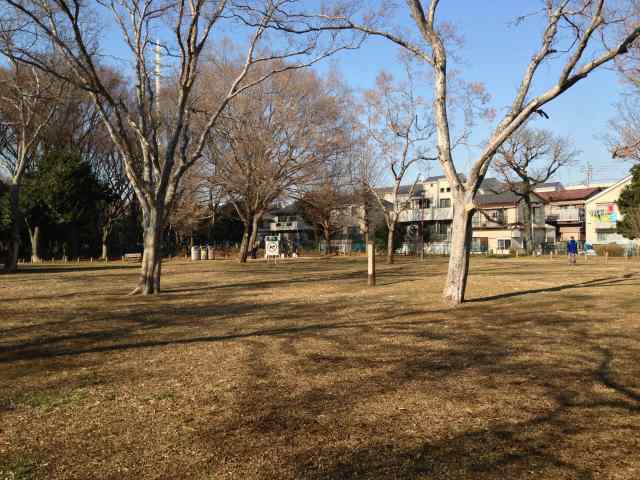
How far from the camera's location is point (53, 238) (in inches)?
1688

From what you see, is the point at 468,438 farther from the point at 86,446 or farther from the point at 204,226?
the point at 204,226

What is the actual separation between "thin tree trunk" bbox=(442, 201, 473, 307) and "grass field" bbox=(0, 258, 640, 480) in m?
1.32

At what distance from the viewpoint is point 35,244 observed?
39.1 metres

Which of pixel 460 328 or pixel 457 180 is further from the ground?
pixel 457 180

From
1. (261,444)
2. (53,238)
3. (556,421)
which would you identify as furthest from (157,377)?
(53,238)

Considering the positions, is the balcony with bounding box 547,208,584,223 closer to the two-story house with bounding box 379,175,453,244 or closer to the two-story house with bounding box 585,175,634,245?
the two-story house with bounding box 585,175,634,245

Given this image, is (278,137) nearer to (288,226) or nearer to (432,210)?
(432,210)

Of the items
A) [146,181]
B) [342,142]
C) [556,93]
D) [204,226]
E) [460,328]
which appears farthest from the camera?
[204,226]

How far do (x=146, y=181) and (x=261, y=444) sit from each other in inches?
456

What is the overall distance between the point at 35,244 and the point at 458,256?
3712cm

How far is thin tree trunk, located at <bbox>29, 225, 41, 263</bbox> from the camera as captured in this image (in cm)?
3894

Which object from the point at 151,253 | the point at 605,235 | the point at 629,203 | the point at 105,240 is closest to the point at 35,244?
the point at 105,240

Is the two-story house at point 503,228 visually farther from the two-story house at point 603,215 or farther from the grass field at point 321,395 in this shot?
the grass field at point 321,395

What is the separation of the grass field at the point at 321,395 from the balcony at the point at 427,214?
161ft
